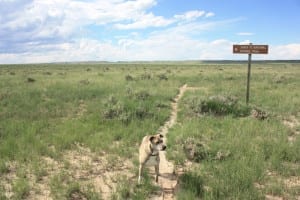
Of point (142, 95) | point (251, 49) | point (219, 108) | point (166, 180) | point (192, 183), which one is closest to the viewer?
point (192, 183)

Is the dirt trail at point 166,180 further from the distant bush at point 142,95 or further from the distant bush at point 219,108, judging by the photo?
the distant bush at point 142,95

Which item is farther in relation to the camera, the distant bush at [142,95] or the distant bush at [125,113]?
the distant bush at [142,95]

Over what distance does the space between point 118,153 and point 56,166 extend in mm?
→ 1573

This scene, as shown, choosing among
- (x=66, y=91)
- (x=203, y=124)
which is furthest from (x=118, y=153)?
(x=66, y=91)

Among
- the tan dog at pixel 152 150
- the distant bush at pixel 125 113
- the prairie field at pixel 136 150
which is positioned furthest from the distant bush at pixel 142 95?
the tan dog at pixel 152 150

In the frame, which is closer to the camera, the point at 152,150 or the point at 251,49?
the point at 152,150

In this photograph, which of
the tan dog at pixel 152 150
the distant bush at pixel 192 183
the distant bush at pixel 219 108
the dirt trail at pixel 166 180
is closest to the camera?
the distant bush at pixel 192 183

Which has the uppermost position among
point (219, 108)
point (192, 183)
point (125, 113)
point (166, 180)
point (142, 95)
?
point (142, 95)

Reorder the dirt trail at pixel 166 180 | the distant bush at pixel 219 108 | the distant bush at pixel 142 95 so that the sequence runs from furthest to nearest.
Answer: the distant bush at pixel 142 95, the distant bush at pixel 219 108, the dirt trail at pixel 166 180

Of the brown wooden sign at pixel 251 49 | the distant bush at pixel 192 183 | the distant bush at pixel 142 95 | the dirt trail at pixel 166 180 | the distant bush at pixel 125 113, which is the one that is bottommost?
the dirt trail at pixel 166 180

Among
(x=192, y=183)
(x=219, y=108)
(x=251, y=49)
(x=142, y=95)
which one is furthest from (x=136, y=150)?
Answer: (x=142, y=95)

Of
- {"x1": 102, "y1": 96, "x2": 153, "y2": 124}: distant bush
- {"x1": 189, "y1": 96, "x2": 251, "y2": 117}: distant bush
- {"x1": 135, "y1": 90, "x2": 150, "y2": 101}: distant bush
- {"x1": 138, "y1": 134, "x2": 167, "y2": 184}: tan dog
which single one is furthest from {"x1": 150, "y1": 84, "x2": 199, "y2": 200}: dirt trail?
{"x1": 135, "y1": 90, "x2": 150, "y2": 101}: distant bush

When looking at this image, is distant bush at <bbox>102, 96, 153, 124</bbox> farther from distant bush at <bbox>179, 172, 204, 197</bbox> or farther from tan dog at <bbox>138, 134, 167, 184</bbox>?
distant bush at <bbox>179, 172, 204, 197</bbox>

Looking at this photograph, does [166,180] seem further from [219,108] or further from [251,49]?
[251,49]
